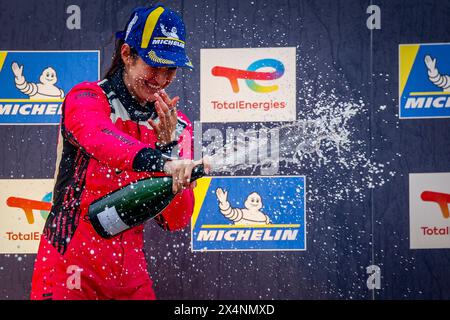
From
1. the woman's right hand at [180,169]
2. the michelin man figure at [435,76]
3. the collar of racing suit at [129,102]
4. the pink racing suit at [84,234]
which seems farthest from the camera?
the michelin man figure at [435,76]

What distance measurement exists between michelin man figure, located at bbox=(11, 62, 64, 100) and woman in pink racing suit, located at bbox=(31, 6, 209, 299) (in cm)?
47

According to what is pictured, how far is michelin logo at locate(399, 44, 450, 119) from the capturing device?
2791 millimetres

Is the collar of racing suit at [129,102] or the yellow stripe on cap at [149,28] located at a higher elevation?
the yellow stripe on cap at [149,28]

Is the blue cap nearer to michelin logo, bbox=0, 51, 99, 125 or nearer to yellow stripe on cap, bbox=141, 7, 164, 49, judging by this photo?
yellow stripe on cap, bbox=141, 7, 164, 49

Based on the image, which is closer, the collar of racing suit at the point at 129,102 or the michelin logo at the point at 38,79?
the collar of racing suit at the point at 129,102

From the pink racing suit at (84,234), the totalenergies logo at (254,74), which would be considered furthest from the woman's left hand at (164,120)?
the totalenergies logo at (254,74)

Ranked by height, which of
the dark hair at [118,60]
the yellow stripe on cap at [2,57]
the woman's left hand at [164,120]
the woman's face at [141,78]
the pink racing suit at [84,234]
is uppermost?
the yellow stripe on cap at [2,57]

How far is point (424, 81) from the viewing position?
110 inches

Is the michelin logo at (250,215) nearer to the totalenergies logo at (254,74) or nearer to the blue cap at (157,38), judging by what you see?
the totalenergies logo at (254,74)

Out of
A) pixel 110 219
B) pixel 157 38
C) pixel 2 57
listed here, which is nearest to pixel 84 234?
pixel 110 219

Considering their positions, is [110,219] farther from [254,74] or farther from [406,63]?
[406,63]

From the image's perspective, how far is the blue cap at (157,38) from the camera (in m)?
2.40

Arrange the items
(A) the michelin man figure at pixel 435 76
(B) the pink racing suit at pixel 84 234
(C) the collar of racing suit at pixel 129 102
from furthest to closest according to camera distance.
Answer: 1. (A) the michelin man figure at pixel 435 76
2. (C) the collar of racing suit at pixel 129 102
3. (B) the pink racing suit at pixel 84 234

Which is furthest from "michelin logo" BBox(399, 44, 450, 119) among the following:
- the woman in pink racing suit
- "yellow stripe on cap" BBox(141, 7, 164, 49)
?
"yellow stripe on cap" BBox(141, 7, 164, 49)
